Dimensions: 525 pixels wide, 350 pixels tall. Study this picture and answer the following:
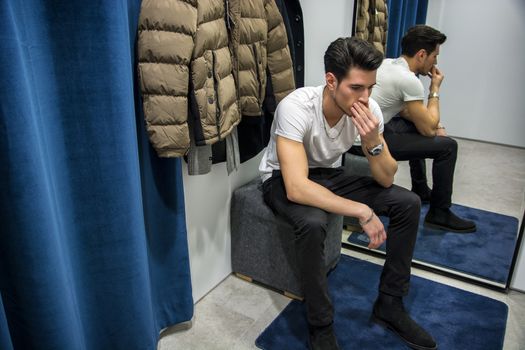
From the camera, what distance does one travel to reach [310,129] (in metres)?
1.76

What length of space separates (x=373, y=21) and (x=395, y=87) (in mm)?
445

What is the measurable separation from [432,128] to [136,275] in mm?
1510

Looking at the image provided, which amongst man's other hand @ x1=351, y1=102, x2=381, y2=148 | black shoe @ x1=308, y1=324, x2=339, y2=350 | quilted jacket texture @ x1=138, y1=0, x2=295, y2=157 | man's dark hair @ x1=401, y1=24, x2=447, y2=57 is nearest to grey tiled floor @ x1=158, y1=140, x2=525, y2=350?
black shoe @ x1=308, y1=324, x2=339, y2=350

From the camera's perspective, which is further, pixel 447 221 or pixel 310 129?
pixel 447 221

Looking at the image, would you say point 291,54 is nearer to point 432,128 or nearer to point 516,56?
point 432,128

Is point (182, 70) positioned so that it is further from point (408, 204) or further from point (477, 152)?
point (477, 152)

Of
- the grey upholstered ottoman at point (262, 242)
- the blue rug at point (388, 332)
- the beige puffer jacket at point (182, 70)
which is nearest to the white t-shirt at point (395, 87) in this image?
the grey upholstered ottoman at point (262, 242)

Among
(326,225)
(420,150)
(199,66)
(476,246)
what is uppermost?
(199,66)

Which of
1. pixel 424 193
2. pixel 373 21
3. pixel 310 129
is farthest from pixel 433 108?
pixel 310 129

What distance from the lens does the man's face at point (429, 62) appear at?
2.02 m

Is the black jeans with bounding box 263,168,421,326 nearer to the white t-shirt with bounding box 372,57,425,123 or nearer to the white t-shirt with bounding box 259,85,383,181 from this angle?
the white t-shirt with bounding box 259,85,383,181

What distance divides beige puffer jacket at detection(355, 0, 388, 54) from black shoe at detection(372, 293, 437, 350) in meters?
1.25

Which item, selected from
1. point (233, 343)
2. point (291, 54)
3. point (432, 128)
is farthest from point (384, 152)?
point (233, 343)

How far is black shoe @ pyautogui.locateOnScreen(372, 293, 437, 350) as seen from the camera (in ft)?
5.60
